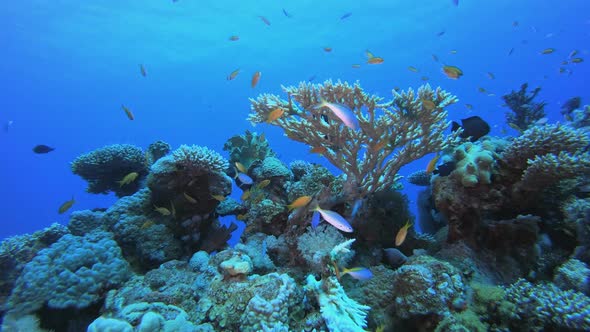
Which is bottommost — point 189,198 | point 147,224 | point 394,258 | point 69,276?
point 394,258

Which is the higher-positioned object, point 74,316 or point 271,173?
point 271,173

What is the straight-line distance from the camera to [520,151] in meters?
4.17

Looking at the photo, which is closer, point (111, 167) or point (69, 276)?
point (69, 276)

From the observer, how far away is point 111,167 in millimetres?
7402

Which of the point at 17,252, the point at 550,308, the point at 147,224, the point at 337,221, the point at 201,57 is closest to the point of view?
the point at 550,308

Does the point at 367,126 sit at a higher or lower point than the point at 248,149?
lower

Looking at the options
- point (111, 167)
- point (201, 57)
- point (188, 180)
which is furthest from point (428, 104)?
point (201, 57)

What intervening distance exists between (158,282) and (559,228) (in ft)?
19.9

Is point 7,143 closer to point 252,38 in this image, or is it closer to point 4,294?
point 252,38

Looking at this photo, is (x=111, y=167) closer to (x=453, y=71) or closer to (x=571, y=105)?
(x=453, y=71)

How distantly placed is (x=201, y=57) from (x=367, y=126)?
58.4 meters

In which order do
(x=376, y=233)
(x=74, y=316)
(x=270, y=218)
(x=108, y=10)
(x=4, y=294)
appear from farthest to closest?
(x=108, y=10) < (x=270, y=218) < (x=376, y=233) < (x=4, y=294) < (x=74, y=316)

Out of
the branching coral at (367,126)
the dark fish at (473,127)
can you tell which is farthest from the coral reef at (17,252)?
the dark fish at (473,127)

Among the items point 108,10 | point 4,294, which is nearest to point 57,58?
point 108,10
